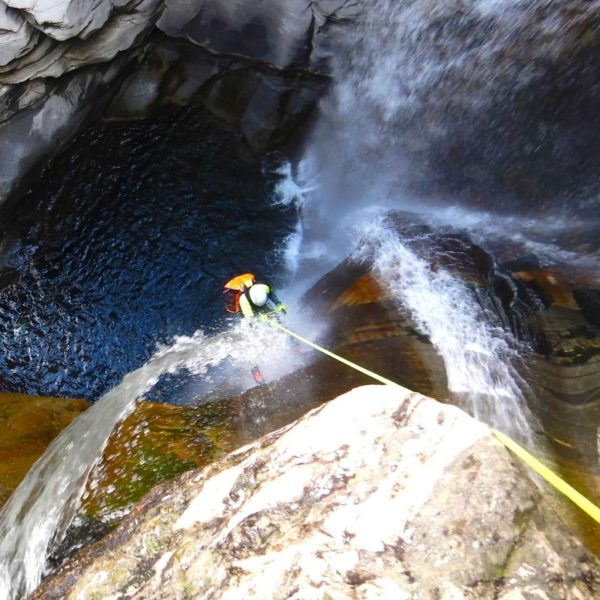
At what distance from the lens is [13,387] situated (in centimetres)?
738

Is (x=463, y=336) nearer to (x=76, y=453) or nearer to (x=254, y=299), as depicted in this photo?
(x=254, y=299)

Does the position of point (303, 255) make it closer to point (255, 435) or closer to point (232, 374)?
point (232, 374)

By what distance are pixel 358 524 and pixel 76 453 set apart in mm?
3449

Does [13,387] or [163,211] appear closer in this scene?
[13,387]

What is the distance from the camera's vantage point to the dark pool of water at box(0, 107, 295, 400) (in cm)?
759

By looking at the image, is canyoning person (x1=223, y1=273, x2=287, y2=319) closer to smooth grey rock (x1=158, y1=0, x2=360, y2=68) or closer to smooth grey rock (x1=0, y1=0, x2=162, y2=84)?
smooth grey rock (x1=158, y1=0, x2=360, y2=68)

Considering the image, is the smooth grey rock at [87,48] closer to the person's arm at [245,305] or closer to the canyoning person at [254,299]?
the canyoning person at [254,299]

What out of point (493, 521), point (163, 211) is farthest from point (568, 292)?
point (163, 211)

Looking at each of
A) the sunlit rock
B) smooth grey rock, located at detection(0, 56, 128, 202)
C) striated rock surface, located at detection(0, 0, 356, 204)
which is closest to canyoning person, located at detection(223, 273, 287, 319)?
the sunlit rock

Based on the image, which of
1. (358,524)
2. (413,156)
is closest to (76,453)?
(358,524)

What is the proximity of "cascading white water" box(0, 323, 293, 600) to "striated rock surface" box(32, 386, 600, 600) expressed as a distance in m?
1.01

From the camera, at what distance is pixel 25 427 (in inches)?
251

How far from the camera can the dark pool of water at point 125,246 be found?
759 cm

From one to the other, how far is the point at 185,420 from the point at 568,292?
373 cm
